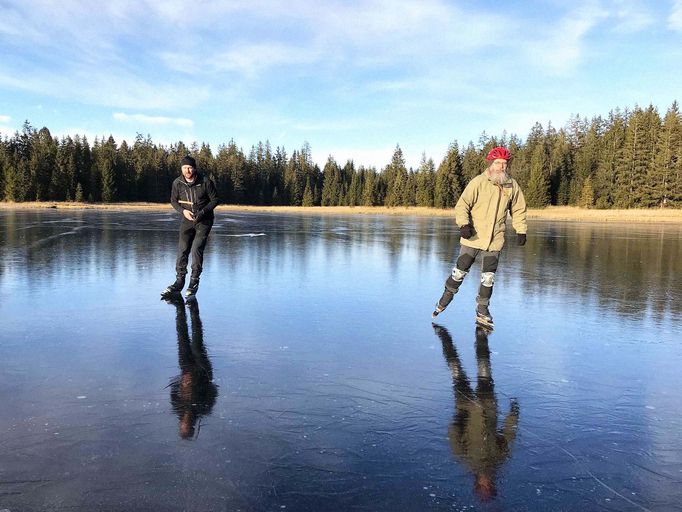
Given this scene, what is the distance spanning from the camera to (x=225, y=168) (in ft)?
360

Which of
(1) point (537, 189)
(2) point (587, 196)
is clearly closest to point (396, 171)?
(1) point (537, 189)

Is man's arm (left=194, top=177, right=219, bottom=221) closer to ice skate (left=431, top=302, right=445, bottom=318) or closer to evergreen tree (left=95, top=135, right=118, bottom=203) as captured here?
ice skate (left=431, top=302, right=445, bottom=318)

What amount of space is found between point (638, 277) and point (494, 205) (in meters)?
5.76

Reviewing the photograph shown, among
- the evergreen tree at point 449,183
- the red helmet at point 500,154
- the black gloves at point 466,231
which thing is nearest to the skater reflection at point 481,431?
the black gloves at point 466,231


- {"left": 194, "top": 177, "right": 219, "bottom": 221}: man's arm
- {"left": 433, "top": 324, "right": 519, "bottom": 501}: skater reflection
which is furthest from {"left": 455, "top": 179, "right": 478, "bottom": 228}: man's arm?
{"left": 194, "top": 177, "right": 219, "bottom": 221}: man's arm

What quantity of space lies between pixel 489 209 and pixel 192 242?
15.3ft

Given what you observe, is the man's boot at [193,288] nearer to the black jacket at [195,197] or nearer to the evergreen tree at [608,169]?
the black jacket at [195,197]

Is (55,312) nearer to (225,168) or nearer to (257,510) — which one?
(257,510)

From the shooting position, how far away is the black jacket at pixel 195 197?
7715 millimetres

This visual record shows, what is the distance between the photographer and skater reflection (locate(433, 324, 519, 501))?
8.73ft

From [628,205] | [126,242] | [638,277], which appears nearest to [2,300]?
[126,242]

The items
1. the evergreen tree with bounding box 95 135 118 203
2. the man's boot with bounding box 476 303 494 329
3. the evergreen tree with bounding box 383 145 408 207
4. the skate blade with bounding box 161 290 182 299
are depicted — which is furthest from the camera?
the evergreen tree with bounding box 383 145 408 207

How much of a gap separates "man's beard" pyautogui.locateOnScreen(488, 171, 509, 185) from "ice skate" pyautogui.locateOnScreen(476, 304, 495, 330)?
1505mm

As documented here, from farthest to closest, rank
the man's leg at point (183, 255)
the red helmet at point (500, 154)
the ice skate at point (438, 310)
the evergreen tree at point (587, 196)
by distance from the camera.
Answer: the evergreen tree at point (587, 196) → the man's leg at point (183, 255) → the ice skate at point (438, 310) → the red helmet at point (500, 154)
